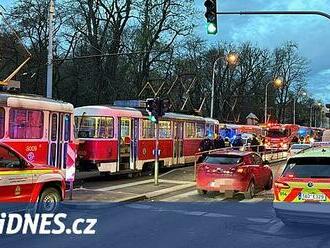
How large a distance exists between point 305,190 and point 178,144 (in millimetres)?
17994

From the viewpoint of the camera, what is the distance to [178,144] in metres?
28.8

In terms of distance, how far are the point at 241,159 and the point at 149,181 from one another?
524 centimetres

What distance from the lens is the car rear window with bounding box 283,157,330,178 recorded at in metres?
11.2

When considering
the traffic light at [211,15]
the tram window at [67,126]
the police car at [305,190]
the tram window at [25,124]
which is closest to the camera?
the police car at [305,190]

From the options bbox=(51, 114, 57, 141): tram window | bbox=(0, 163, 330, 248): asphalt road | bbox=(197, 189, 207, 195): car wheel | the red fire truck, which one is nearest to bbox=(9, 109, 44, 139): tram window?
bbox=(51, 114, 57, 141): tram window

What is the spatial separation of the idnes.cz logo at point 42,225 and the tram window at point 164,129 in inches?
580

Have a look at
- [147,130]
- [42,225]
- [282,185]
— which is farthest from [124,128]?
[282,185]

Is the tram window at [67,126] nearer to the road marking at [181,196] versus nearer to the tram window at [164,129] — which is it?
the road marking at [181,196]

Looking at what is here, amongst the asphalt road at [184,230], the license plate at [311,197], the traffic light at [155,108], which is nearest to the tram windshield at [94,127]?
the traffic light at [155,108]

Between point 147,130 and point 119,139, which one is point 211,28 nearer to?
point 119,139

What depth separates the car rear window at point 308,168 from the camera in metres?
11.2

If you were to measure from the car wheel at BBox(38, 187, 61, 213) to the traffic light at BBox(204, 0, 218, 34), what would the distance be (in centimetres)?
870

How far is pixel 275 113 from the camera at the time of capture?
103 m

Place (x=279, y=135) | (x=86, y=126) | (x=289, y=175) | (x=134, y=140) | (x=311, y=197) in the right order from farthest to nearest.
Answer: (x=279, y=135), (x=134, y=140), (x=86, y=126), (x=289, y=175), (x=311, y=197)
